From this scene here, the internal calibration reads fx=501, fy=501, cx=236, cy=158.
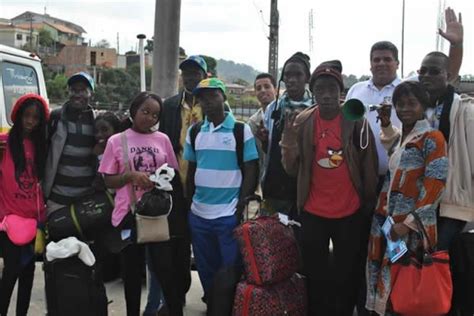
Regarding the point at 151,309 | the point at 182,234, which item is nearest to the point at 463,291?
the point at 182,234

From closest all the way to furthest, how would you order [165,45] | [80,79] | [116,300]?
[80,79], [116,300], [165,45]

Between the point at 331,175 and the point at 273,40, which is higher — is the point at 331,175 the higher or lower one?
the lower one

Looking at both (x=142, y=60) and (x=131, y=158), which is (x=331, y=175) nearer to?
(x=131, y=158)

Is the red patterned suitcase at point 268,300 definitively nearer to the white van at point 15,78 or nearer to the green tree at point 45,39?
the white van at point 15,78

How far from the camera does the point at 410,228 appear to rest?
2770 mm

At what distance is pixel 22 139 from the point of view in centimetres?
346

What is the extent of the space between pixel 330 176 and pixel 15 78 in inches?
188

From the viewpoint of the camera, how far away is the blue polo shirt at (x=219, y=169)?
337 centimetres

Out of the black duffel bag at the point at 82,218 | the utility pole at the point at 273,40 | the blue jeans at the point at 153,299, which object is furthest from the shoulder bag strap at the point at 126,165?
the utility pole at the point at 273,40

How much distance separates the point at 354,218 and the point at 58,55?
244ft

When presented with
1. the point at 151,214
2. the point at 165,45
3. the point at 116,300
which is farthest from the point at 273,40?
the point at 151,214

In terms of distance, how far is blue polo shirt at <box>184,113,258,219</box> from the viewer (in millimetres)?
3369

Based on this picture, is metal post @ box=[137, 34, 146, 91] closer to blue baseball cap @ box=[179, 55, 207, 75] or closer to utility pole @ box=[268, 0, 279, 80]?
blue baseball cap @ box=[179, 55, 207, 75]

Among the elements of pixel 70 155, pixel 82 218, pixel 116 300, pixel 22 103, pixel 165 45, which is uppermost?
pixel 165 45
